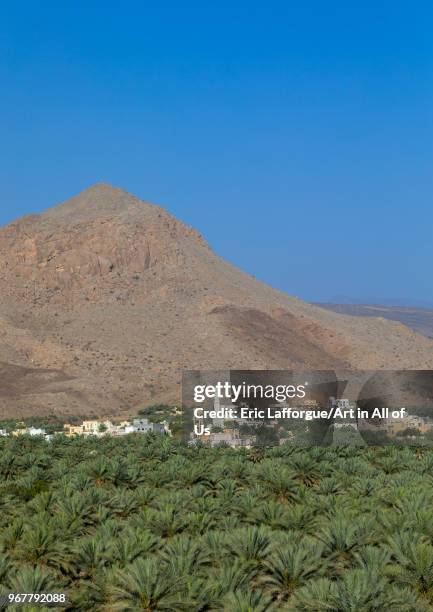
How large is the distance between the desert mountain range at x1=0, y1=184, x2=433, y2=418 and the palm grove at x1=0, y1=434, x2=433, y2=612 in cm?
4419

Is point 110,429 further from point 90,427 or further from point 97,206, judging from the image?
point 97,206

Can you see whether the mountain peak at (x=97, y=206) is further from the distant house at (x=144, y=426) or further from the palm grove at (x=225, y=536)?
the palm grove at (x=225, y=536)

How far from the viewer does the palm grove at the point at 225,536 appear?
49.9ft

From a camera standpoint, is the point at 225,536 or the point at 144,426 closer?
the point at 225,536

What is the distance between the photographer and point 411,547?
17.6 m

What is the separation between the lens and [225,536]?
64.1ft

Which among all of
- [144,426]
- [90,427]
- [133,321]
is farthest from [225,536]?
[133,321]

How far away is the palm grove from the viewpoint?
15.2 m

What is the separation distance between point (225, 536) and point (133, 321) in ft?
257

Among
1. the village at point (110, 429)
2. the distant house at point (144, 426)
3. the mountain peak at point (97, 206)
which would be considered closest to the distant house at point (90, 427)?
the village at point (110, 429)

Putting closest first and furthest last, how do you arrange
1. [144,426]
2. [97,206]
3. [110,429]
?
[144,426] < [110,429] < [97,206]

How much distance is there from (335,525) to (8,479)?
17205 mm

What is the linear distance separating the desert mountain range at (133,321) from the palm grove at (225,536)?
44187mm

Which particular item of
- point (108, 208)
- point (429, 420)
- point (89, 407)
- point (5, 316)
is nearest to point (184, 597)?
point (429, 420)
